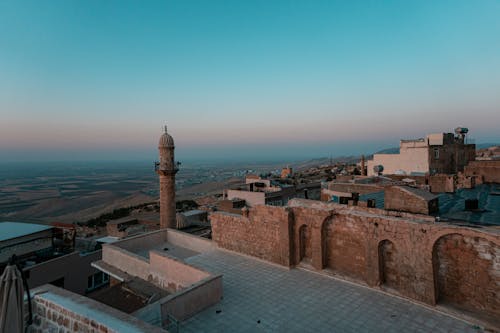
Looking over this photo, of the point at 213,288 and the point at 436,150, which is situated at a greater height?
the point at 436,150

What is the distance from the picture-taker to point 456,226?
7.50m

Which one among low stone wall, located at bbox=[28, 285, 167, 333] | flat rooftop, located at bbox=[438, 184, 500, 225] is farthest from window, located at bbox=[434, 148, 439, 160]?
low stone wall, located at bbox=[28, 285, 167, 333]

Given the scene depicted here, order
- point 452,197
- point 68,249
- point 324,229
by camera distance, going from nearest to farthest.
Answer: point 324,229 < point 452,197 < point 68,249

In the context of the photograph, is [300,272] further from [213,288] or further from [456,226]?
[456,226]

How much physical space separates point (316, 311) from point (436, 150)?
29807mm

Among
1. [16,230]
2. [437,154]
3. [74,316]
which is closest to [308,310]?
[74,316]

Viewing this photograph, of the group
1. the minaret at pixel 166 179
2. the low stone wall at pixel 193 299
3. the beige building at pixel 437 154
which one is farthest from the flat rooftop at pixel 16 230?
the beige building at pixel 437 154

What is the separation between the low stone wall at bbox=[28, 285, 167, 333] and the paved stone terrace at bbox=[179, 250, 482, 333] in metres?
2.63

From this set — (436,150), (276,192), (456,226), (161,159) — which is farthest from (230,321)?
(436,150)

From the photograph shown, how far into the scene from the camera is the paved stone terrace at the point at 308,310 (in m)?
7.20

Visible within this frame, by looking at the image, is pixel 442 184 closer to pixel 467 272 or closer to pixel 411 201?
pixel 411 201

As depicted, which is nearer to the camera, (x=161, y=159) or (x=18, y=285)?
(x=18, y=285)

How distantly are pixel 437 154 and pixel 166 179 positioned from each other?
27.6 meters

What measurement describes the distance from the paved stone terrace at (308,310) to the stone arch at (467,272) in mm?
710
